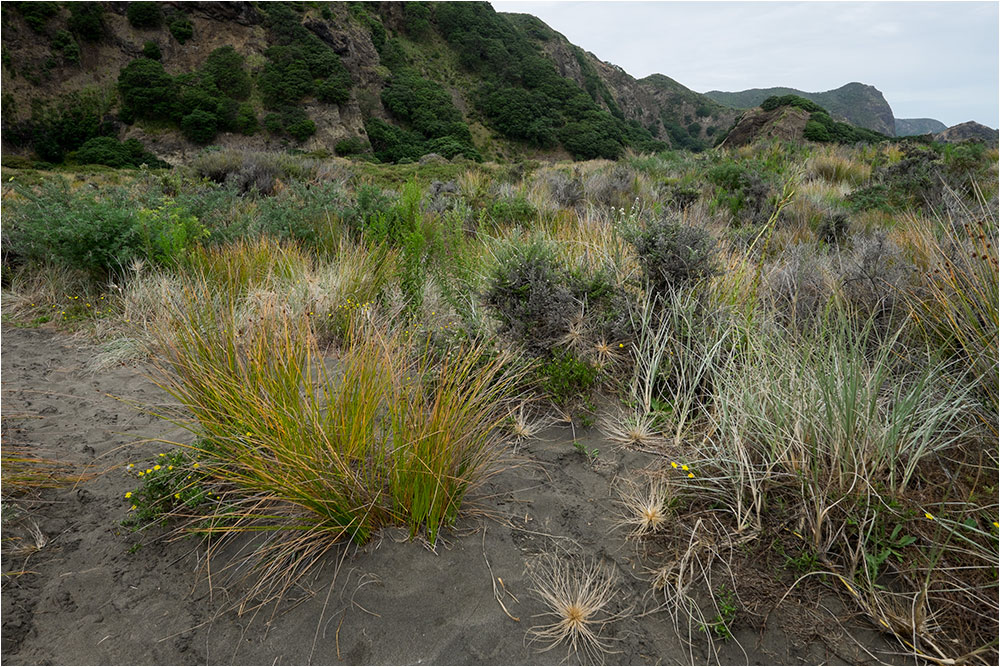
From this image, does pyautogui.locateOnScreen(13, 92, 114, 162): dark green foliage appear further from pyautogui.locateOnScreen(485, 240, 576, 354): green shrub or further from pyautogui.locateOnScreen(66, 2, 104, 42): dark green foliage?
pyautogui.locateOnScreen(485, 240, 576, 354): green shrub

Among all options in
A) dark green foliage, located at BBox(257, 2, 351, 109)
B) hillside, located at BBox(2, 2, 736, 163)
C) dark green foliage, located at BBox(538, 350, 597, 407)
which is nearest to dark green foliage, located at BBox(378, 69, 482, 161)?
hillside, located at BBox(2, 2, 736, 163)

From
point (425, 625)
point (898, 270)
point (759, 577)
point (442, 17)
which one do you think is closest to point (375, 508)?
point (425, 625)

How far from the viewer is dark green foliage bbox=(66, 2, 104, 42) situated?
93.2ft

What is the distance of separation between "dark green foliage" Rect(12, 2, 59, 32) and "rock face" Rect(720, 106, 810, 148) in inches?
1452

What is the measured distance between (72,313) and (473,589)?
4.65 meters

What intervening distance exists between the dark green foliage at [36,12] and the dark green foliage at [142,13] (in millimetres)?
3686

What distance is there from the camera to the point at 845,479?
182 centimetres

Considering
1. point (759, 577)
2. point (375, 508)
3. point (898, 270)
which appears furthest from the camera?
point (898, 270)

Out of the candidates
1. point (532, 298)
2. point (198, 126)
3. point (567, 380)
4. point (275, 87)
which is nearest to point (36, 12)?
point (198, 126)

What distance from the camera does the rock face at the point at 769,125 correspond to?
61.9ft

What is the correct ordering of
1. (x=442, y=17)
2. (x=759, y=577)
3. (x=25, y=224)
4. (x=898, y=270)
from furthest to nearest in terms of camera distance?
(x=442, y=17), (x=25, y=224), (x=898, y=270), (x=759, y=577)

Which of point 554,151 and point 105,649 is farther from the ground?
point 554,151

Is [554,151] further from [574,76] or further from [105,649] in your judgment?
[105,649]

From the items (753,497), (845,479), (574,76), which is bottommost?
(753,497)
